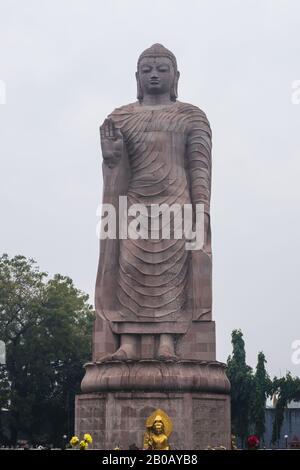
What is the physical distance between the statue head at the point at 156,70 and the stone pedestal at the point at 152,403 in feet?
23.0

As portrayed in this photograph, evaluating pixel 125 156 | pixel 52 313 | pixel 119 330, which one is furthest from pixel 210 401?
pixel 52 313

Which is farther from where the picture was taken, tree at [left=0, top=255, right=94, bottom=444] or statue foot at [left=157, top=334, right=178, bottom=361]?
tree at [left=0, top=255, right=94, bottom=444]

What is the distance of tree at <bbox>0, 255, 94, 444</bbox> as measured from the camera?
35312 mm

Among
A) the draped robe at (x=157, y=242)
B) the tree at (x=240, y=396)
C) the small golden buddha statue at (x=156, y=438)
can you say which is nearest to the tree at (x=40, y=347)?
the tree at (x=240, y=396)

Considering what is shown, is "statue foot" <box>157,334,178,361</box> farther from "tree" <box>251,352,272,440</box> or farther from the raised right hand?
"tree" <box>251,352,272,440</box>

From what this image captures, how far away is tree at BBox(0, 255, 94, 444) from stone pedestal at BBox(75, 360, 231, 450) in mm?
14849

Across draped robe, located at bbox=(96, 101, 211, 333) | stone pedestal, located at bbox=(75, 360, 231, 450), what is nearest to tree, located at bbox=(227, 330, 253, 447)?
draped robe, located at bbox=(96, 101, 211, 333)

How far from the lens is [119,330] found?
2148cm

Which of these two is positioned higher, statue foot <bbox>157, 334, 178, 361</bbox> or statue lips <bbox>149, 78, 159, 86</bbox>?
statue lips <bbox>149, 78, 159, 86</bbox>

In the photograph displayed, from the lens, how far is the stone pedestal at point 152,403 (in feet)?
65.3

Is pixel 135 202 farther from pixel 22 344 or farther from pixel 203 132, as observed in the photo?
pixel 22 344

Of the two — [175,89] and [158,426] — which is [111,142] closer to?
[175,89]

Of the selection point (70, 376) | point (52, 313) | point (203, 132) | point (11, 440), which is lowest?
point (11, 440)

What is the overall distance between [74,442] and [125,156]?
13.2m
